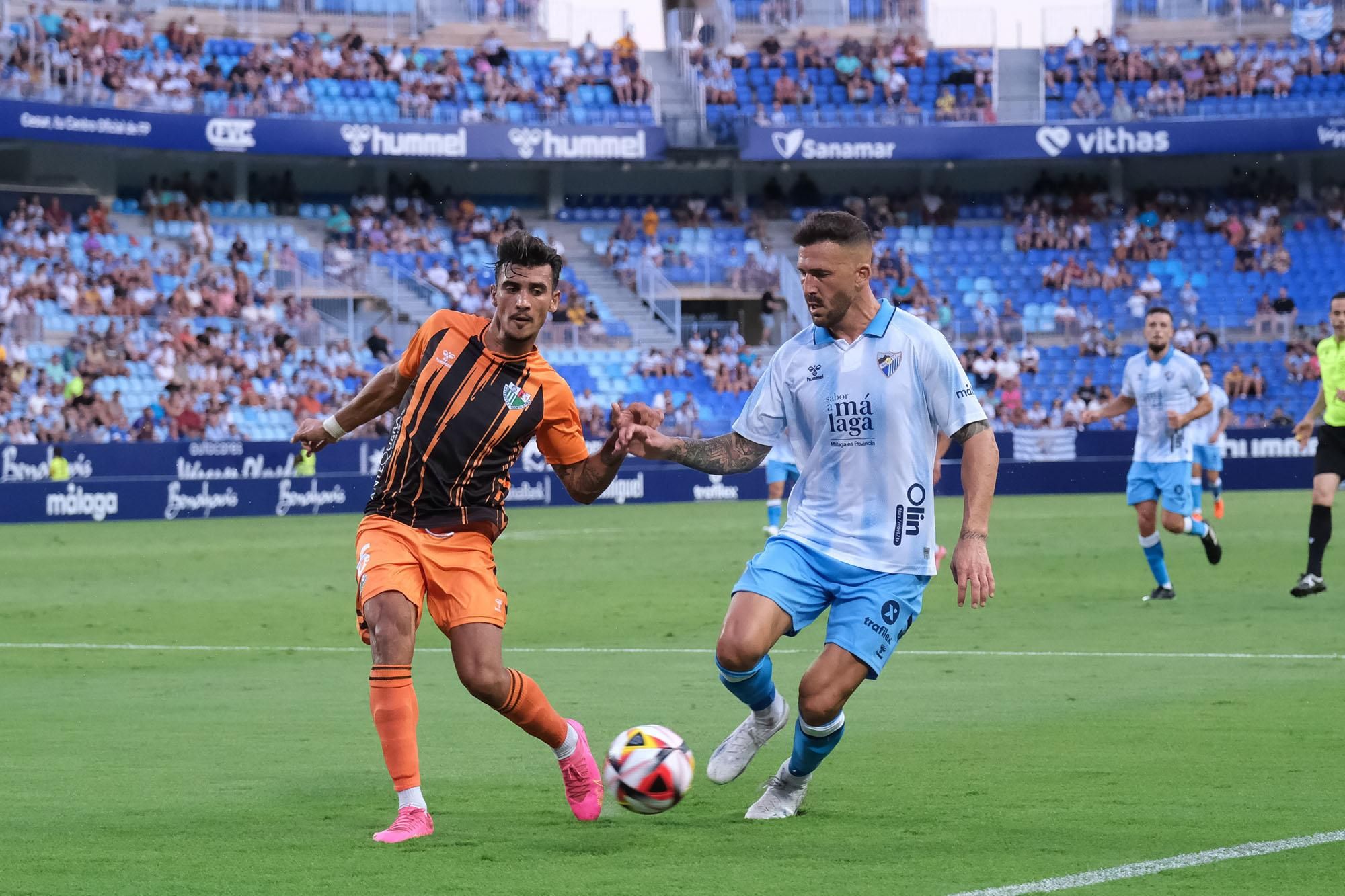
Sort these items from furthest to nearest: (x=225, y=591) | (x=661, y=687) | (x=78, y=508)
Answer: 1. (x=78, y=508)
2. (x=225, y=591)
3. (x=661, y=687)

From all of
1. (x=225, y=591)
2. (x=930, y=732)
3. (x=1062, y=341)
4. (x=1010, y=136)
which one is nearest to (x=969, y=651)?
(x=930, y=732)

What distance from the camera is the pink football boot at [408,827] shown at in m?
6.30

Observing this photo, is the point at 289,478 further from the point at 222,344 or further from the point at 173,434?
the point at 222,344

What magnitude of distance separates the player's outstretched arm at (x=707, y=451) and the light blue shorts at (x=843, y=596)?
0.42 meters

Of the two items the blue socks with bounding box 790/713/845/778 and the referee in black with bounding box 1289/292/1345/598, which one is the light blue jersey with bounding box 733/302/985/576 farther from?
the referee in black with bounding box 1289/292/1345/598

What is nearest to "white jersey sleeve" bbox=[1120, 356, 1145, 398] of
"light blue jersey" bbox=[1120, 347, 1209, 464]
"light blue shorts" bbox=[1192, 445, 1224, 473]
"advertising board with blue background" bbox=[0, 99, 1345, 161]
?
"light blue jersey" bbox=[1120, 347, 1209, 464]

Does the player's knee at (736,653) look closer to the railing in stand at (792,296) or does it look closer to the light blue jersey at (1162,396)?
the light blue jersey at (1162,396)

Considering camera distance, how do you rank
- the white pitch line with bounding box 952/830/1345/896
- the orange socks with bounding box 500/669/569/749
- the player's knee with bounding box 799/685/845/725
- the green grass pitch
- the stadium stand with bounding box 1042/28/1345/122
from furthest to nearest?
the stadium stand with bounding box 1042/28/1345/122 → the orange socks with bounding box 500/669/569/749 → the player's knee with bounding box 799/685/845/725 → the green grass pitch → the white pitch line with bounding box 952/830/1345/896

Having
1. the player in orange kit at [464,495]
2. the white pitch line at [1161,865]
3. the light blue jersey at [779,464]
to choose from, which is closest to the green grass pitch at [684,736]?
the white pitch line at [1161,865]

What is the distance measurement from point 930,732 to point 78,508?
929 inches

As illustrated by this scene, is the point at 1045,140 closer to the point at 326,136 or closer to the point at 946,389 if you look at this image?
the point at 326,136

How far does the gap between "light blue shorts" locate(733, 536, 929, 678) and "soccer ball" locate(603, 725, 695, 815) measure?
688 millimetres

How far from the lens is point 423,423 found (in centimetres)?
678

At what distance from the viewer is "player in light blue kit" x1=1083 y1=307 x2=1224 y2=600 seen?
620 inches
